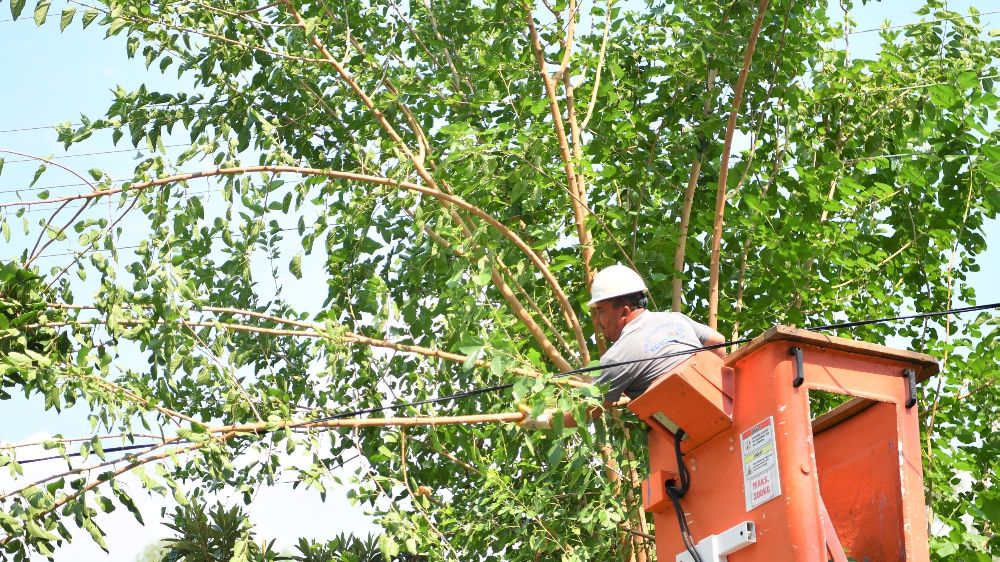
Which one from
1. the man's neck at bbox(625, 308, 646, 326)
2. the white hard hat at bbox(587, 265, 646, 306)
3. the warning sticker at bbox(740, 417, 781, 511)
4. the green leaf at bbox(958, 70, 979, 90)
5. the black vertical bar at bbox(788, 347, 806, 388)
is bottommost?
the warning sticker at bbox(740, 417, 781, 511)

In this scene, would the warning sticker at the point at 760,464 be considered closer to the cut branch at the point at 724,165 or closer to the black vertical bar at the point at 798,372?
the black vertical bar at the point at 798,372

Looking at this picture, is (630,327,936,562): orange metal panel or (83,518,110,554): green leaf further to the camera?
(83,518,110,554): green leaf

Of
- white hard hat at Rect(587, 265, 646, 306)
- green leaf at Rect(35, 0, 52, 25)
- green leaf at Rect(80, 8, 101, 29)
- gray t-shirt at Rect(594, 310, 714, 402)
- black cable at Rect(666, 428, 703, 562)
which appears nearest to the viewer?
black cable at Rect(666, 428, 703, 562)

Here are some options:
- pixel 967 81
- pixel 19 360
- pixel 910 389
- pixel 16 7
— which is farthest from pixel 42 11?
pixel 967 81

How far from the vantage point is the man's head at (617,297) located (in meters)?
5.05

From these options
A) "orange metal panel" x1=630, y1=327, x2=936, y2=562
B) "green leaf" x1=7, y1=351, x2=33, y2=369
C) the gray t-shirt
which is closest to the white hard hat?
the gray t-shirt

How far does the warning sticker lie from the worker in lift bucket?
2.18ft

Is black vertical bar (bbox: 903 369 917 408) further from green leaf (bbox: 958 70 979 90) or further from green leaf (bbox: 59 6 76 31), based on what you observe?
green leaf (bbox: 59 6 76 31)

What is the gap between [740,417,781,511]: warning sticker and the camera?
377cm

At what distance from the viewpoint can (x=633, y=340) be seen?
15.4 feet

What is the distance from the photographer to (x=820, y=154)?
6668mm

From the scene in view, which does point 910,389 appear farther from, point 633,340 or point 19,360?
point 19,360

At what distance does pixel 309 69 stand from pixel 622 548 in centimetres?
322

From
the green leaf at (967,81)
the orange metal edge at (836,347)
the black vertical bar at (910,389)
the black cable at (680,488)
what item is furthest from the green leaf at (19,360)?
the green leaf at (967,81)
